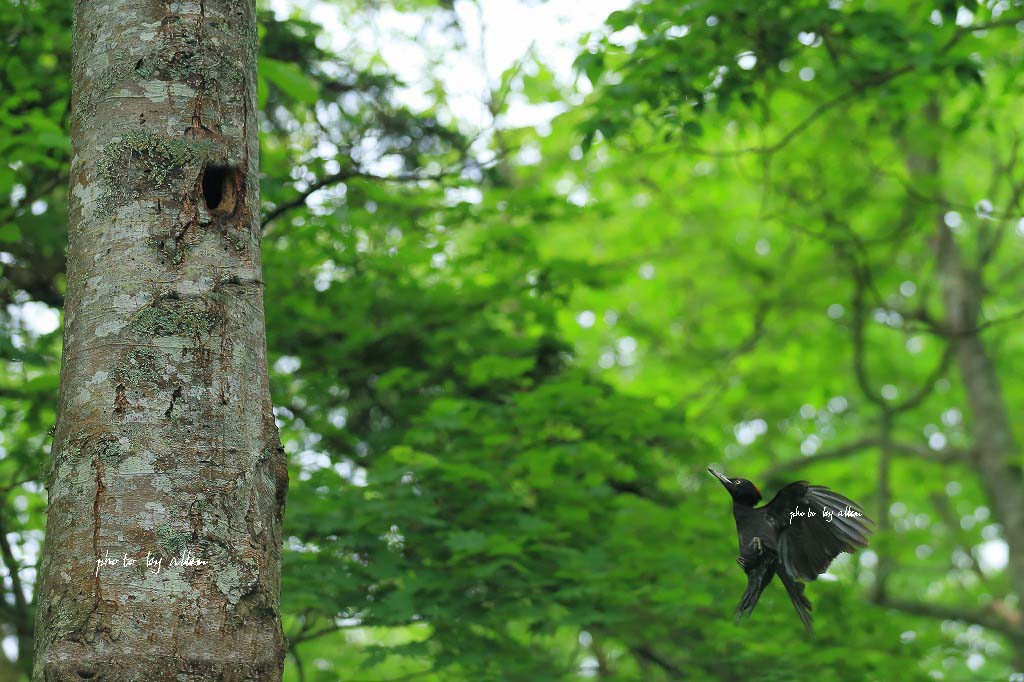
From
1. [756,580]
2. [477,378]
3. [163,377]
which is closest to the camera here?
[163,377]

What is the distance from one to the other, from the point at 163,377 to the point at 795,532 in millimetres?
2067

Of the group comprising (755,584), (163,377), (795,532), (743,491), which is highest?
(163,377)

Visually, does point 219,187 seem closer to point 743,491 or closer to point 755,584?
point 743,491

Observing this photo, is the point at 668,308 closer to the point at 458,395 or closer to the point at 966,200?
the point at 966,200

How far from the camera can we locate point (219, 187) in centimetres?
220

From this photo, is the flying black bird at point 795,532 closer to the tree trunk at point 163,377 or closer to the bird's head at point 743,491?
the bird's head at point 743,491

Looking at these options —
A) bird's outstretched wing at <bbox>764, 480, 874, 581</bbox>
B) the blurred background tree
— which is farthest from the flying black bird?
the blurred background tree

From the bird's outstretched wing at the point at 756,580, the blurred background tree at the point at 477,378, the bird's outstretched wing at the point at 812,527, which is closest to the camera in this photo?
the bird's outstretched wing at the point at 812,527

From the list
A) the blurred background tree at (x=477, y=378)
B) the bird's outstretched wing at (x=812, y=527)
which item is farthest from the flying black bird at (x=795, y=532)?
the blurred background tree at (x=477, y=378)

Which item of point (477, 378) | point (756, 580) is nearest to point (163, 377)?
point (756, 580)

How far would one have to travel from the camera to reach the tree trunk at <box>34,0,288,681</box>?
1.81 metres

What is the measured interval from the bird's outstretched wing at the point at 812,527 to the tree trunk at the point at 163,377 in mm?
1740

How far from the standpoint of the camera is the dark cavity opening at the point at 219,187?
2.16 m

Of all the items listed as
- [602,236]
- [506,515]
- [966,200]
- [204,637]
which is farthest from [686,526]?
[966,200]
